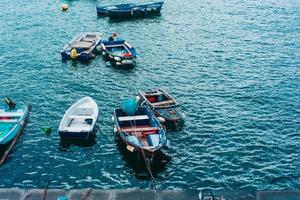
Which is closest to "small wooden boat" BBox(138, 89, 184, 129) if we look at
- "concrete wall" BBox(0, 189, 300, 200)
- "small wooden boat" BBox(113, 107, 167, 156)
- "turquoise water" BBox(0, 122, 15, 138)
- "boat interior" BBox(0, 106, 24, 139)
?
"small wooden boat" BBox(113, 107, 167, 156)

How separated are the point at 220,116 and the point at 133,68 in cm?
2072

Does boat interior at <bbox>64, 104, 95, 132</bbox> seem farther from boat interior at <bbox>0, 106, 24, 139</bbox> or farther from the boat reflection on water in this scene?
boat interior at <bbox>0, 106, 24, 139</bbox>

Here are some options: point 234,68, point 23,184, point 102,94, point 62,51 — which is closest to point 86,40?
point 62,51

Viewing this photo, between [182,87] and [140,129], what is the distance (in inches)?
670

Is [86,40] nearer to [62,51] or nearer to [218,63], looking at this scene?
[62,51]

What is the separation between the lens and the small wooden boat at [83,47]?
72.4 meters

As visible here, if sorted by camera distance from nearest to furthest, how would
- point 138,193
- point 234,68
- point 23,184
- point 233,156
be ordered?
point 138,193 → point 23,184 → point 233,156 → point 234,68

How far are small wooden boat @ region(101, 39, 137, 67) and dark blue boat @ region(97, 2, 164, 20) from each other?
831 inches

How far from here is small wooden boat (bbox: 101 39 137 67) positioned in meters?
69.9

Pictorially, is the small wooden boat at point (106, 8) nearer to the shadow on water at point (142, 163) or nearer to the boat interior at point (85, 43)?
the boat interior at point (85, 43)

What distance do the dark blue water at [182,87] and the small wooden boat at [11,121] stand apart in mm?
1394

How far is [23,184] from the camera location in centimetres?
4172

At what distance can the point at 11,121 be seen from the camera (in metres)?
50.1

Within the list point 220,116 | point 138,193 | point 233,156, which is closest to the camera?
point 138,193
